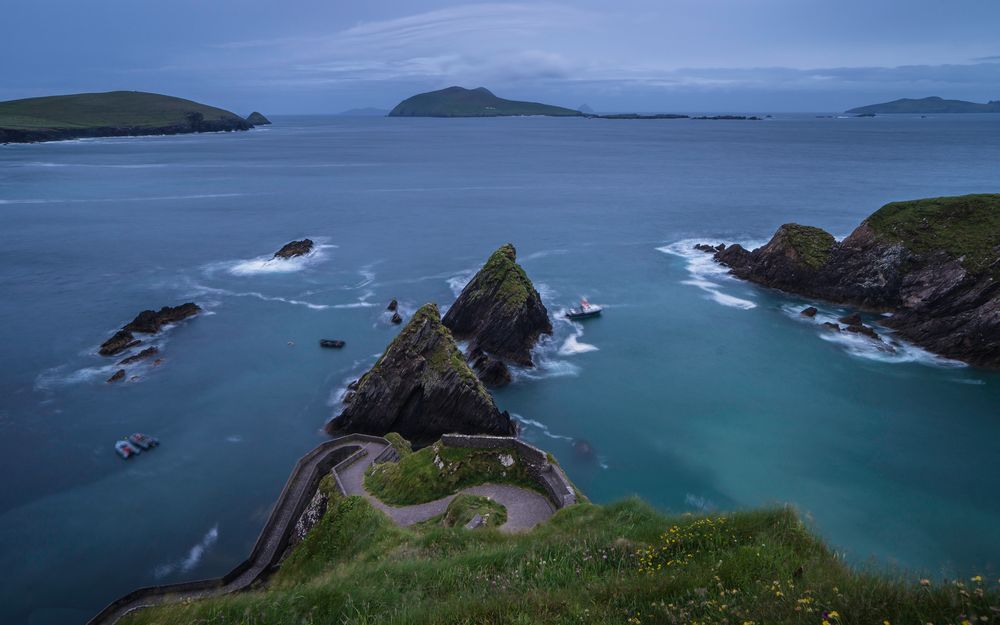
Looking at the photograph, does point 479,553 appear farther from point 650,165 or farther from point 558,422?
point 650,165

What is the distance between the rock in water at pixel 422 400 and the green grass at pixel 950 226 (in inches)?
1574

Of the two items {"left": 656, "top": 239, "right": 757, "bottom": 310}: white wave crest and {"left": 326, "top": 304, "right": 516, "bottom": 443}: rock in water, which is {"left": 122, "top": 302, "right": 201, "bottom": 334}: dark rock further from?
{"left": 656, "top": 239, "right": 757, "bottom": 310}: white wave crest

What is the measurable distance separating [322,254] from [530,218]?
31765 millimetres

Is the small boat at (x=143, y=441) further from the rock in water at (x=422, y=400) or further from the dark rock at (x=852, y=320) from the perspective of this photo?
the dark rock at (x=852, y=320)

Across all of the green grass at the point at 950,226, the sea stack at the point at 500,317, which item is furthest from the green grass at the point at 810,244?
the sea stack at the point at 500,317

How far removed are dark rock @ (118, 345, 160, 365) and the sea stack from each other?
851 inches

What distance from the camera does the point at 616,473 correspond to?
31.4 metres

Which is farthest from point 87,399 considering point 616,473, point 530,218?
point 530,218

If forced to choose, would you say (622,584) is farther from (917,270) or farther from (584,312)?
(917,270)

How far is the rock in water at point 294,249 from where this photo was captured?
68.9m

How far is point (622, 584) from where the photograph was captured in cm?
1066

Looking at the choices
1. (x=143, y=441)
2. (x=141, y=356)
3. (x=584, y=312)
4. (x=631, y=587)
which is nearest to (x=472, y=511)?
(x=631, y=587)

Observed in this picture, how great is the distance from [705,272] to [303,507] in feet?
166

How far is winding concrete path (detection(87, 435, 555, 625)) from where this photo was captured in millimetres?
22281
